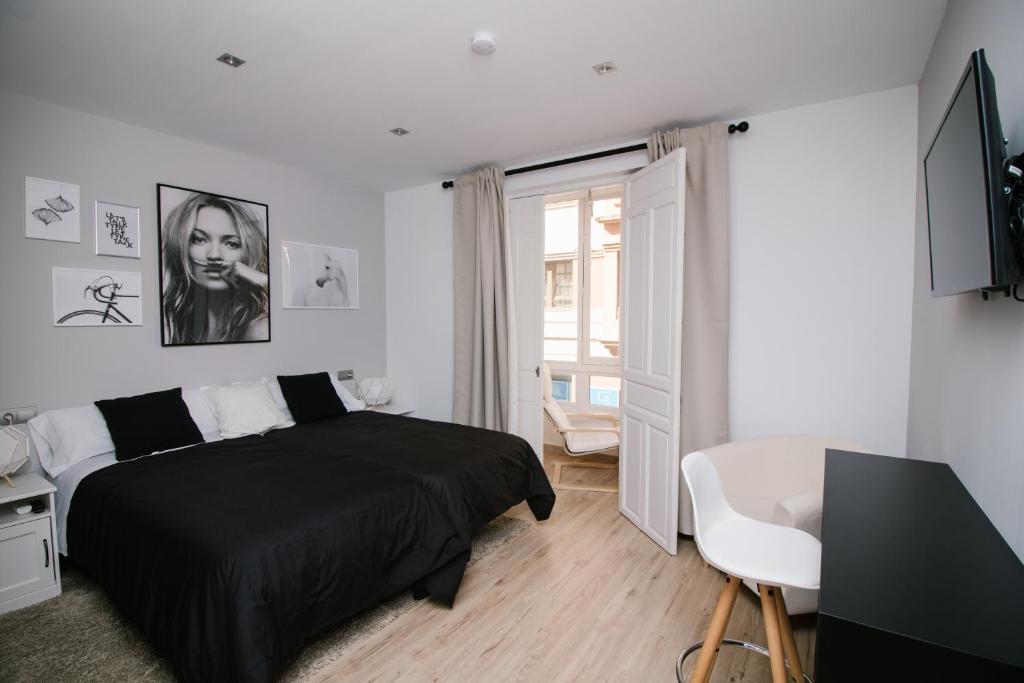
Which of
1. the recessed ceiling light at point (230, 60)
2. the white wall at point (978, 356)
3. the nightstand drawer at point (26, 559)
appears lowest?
the nightstand drawer at point (26, 559)

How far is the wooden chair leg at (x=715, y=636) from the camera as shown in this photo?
162cm

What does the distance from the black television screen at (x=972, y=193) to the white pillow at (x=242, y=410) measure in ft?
12.3

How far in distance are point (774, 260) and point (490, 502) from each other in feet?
7.40

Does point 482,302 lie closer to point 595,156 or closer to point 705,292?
point 595,156

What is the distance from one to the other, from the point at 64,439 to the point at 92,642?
1.23 m

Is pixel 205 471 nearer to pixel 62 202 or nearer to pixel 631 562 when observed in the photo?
pixel 62 202

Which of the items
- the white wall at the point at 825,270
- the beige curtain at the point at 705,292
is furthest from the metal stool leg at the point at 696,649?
the white wall at the point at 825,270

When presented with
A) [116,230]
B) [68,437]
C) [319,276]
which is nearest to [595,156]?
[319,276]

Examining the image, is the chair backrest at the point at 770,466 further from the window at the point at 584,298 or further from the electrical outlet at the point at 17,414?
the electrical outlet at the point at 17,414

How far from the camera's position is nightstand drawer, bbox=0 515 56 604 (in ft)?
7.57

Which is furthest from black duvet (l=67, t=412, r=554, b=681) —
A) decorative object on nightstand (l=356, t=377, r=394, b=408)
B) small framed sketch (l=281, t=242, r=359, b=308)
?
small framed sketch (l=281, t=242, r=359, b=308)

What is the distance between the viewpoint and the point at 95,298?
3043 millimetres

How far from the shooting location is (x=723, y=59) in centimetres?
240

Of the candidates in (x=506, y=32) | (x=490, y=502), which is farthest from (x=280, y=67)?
(x=490, y=502)
